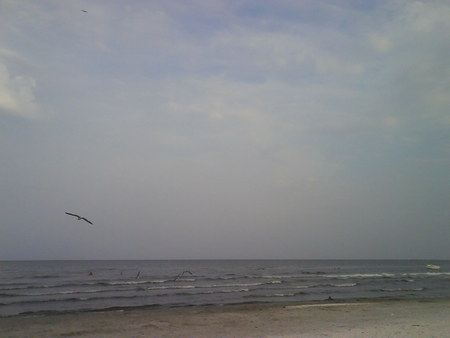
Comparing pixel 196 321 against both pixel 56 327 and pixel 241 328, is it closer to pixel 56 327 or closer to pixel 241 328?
pixel 241 328

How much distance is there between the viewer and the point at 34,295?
93.2 ft

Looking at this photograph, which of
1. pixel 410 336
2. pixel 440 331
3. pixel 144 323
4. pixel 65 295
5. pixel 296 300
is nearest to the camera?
pixel 410 336

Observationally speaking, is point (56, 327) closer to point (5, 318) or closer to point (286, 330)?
point (5, 318)

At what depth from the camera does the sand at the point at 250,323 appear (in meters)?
13.5

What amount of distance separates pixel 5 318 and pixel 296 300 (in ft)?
59.0

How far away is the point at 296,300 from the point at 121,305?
12056 millimetres

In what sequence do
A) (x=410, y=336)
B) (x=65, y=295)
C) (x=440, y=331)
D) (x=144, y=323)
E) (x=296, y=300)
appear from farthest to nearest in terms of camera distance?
(x=65, y=295), (x=296, y=300), (x=144, y=323), (x=440, y=331), (x=410, y=336)

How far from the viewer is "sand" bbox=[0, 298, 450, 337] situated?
1345 cm

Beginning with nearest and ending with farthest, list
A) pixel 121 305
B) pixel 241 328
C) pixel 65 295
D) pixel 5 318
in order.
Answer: pixel 241 328
pixel 5 318
pixel 121 305
pixel 65 295

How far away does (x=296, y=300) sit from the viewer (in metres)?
26.0

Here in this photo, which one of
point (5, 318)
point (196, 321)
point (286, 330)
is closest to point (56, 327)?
point (5, 318)

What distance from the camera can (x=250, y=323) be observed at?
1617cm

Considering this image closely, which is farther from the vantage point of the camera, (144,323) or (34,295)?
(34,295)

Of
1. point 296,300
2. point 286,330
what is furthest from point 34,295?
point 286,330
